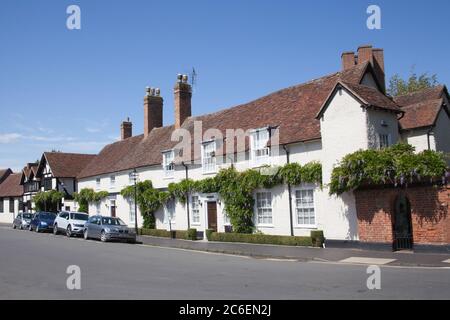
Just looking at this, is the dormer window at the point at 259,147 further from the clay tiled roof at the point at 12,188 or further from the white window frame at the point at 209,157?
the clay tiled roof at the point at 12,188

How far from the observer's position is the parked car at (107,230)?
27203mm

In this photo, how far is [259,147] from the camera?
25359 mm

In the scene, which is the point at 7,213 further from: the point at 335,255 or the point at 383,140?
the point at 383,140

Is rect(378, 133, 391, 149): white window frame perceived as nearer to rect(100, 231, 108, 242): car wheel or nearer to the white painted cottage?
the white painted cottage

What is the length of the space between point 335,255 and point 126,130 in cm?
3380

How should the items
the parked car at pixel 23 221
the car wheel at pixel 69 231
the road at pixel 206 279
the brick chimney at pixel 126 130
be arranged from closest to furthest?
the road at pixel 206 279 → the car wheel at pixel 69 231 → the parked car at pixel 23 221 → the brick chimney at pixel 126 130

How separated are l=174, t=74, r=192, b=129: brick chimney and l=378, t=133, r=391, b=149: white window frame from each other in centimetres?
1854

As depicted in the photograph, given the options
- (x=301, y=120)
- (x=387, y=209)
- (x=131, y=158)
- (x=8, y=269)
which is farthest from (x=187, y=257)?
(x=131, y=158)

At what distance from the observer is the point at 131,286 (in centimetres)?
1099

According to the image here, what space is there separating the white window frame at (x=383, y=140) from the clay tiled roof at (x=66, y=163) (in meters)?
38.5

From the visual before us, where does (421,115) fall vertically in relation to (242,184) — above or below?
above

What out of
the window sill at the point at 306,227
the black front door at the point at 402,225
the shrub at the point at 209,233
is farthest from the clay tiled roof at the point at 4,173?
the black front door at the point at 402,225

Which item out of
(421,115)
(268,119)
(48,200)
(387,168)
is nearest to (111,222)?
(268,119)
